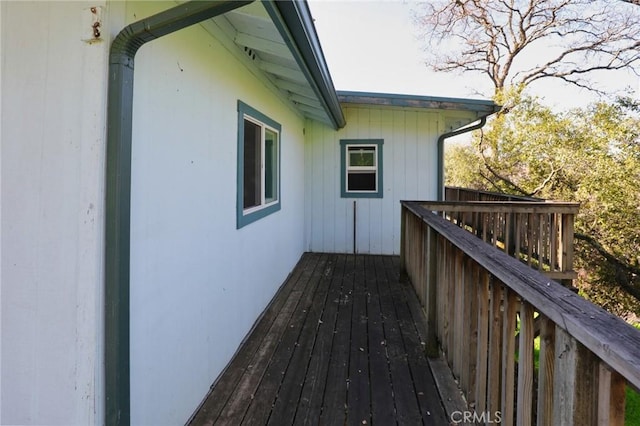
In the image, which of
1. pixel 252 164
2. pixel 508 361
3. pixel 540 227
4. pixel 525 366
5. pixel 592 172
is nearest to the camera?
pixel 525 366

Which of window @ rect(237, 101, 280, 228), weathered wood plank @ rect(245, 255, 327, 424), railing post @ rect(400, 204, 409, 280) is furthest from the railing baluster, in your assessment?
railing post @ rect(400, 204, 409, 280)

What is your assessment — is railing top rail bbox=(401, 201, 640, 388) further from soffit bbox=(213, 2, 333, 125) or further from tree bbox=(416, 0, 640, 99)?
tree bbox=(416, 0, 640, 99)

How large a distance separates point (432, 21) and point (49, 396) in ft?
45.8

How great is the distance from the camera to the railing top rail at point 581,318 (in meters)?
0.70

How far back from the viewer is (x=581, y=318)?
851 mm

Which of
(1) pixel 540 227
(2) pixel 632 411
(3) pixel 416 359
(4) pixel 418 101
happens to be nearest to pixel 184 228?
(3) pixel 416 359

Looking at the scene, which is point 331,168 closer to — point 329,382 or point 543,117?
point 329,382

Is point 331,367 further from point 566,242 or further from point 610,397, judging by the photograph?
point 566,242

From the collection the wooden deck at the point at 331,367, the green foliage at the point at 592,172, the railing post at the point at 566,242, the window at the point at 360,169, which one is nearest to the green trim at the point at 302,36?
the wooden deck at the point at 331,367

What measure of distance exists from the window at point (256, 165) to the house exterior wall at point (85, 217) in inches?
28.7

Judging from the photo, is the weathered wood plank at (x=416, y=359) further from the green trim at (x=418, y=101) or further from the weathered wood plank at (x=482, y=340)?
the green trim at (x=418, y=101)

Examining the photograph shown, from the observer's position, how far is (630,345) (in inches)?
27.9

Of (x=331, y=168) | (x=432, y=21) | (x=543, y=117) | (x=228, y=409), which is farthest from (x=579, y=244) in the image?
(x=228, y=409)

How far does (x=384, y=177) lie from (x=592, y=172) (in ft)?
19.3
